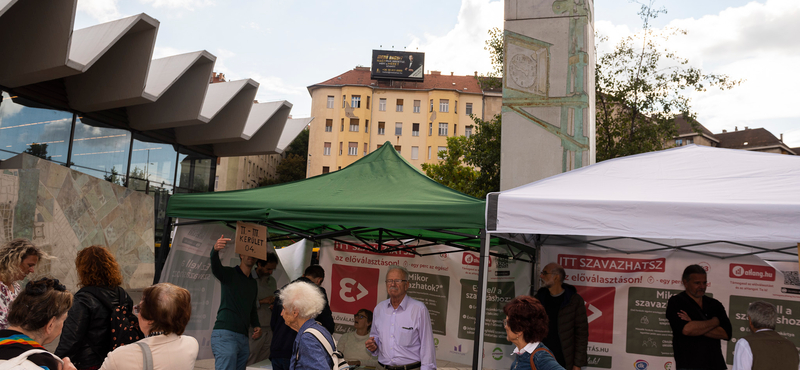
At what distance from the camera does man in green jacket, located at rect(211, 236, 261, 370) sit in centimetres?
511

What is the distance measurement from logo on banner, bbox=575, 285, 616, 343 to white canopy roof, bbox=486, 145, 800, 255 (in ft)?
6.42

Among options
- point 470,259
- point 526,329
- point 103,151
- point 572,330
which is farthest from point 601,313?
point 103,151

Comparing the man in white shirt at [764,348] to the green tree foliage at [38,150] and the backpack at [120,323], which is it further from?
the green tree foliage at [38,150]

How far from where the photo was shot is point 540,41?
7199mm

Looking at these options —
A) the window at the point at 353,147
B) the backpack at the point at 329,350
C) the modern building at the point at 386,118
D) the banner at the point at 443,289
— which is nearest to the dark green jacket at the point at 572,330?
the banner at the point at 443,289

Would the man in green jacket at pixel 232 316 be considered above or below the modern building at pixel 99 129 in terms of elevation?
below

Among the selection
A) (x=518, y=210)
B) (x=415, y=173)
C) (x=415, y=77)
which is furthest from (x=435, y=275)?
(x=415, y=77)

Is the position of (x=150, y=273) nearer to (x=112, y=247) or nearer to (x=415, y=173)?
(x=112, y=247)

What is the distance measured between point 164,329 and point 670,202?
334 centimetres

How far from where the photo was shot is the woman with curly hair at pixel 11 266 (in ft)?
12.4

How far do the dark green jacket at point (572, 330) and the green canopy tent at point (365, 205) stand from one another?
103 cm

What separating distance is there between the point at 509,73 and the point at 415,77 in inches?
2404

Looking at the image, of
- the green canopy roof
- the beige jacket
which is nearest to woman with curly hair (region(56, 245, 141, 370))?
the beige jacket

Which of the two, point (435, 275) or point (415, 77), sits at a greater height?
point (415, 77)
